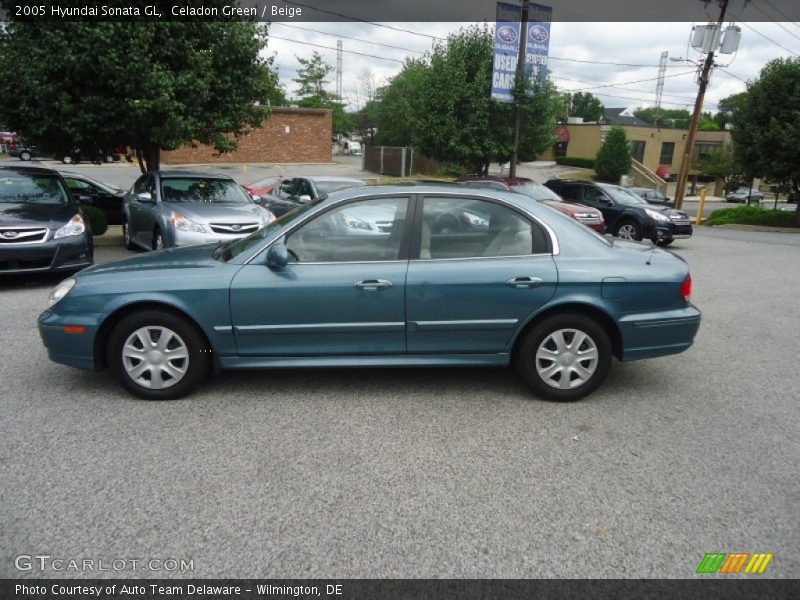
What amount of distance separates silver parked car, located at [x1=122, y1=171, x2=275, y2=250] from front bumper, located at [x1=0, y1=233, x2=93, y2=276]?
46.6 inches

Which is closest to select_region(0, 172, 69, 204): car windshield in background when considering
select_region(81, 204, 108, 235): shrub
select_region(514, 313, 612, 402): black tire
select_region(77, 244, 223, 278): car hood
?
select_region(81, 204, 108, 235): shrub

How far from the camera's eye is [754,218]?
23188mm

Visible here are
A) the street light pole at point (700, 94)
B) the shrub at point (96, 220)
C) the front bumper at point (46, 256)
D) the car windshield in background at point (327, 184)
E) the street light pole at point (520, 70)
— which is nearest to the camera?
the front bumper at point (46, 256)

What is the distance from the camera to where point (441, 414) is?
4180 mm

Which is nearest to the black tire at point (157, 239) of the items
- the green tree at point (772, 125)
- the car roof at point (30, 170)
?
the car roof at point (30, 170)

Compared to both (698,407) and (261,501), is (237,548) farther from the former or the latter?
(698,407)

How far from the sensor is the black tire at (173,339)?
4215mm

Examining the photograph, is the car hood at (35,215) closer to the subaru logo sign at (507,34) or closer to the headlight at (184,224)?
the headlight at (184,224)

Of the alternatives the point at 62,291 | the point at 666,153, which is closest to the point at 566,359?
the point at 62,291

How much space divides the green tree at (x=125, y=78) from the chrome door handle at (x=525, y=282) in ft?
27.5

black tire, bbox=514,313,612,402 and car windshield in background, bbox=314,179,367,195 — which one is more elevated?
car windshield in background, bbox=314,179,367,195

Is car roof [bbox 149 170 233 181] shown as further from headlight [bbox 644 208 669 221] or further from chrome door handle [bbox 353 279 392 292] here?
headlight [bbox 644 208 669 221]

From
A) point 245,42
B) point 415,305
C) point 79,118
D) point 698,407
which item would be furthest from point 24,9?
point 698,407

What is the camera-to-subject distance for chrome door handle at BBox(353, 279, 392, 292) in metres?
4.21
